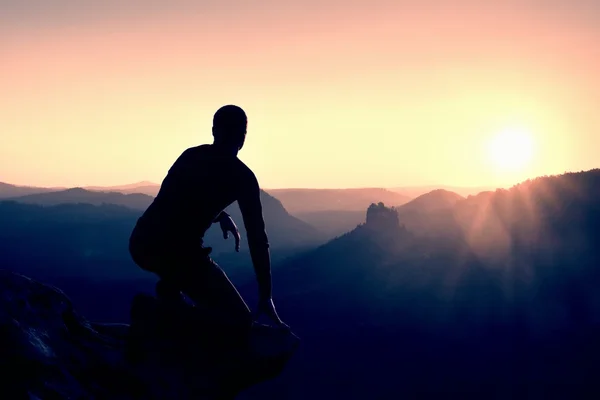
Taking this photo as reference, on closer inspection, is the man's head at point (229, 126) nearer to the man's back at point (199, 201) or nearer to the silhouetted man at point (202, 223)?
the silhouetted man at point (202, 223)

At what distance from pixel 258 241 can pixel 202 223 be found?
0.82 m

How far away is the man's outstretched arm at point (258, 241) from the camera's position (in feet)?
24.6

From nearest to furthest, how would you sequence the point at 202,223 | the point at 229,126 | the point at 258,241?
the point at 258,241, the point at 202,223, the point at 229,126

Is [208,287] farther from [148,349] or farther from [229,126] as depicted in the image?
[229,126]

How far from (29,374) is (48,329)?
142 cm

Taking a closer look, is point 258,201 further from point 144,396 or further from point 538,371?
point 538,371

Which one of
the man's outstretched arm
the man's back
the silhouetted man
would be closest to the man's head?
the silhouetted man

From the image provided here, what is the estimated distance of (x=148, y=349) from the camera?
25.0 ft

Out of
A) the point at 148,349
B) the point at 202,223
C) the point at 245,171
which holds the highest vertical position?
the point at 245,171

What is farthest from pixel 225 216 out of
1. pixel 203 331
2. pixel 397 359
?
pixel 397 359

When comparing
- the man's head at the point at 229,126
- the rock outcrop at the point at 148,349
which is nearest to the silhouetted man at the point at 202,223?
the man's head at the point at 229,126

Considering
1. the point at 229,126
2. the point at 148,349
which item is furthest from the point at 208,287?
the point at 229,126

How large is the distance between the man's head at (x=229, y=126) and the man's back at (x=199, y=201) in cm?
30

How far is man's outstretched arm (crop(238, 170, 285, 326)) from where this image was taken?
24.6ft
